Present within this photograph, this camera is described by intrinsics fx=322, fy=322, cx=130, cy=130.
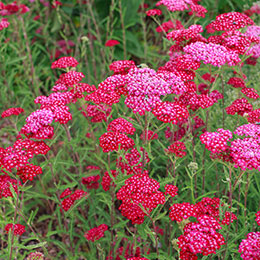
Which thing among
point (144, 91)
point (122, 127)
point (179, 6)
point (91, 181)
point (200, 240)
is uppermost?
point (179, 6)

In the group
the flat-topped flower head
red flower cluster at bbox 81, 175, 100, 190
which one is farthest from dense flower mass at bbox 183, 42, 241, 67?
red flower cluster at bbox 81, 175, 100, 190

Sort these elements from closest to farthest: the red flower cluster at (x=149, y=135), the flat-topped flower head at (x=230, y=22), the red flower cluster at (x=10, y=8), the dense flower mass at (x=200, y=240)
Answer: the dense flower mass at (x=200, y=240), the red flower cluster at (x=149, y=135), the flat-topped flower head at (x=230, y=22), the red flower cluster at (x=10, y=8)

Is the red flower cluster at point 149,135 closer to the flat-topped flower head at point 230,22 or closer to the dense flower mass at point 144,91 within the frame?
the dense flower mass at point 144,91

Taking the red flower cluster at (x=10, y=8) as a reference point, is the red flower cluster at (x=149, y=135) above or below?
below

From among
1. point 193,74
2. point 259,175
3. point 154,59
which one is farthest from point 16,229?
point 154,59

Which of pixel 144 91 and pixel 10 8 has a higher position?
pixel 10 8

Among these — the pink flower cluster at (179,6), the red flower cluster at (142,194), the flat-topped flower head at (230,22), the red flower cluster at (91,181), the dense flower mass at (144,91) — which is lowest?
the red flower cluster at (91,181)

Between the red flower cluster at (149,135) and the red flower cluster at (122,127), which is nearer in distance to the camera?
the red flower cluster at (149,135)

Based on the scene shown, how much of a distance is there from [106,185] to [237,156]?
1.15 meters

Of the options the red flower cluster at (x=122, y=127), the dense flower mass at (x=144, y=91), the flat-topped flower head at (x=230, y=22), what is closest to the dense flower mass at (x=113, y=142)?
the red flower cluster at (x=122, y=127)

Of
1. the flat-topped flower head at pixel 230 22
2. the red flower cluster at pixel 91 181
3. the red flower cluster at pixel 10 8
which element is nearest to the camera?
the flat-topped flower head at pixel 230 22

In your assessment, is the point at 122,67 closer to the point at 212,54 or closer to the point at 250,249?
the point at 212,54

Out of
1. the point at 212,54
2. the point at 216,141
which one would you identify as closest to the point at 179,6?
the point at 212,54

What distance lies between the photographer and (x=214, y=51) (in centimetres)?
249
